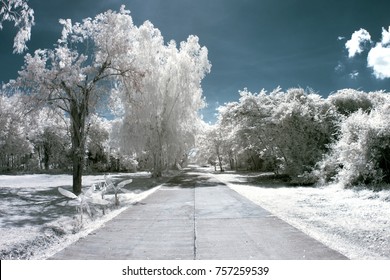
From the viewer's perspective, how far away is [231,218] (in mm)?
9273

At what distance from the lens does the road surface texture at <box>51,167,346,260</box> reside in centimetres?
567

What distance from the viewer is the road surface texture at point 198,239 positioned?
5.67m

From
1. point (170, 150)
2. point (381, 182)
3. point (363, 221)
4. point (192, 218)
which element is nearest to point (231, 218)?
point (192, 218)

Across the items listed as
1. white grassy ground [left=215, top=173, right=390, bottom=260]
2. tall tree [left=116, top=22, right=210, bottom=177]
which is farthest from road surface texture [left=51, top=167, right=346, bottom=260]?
tall tree [left=116, top=22, right=210, bottom=177]

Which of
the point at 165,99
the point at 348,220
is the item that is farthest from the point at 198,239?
the point at 165,99

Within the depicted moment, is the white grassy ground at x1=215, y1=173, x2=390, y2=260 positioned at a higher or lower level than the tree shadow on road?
lower

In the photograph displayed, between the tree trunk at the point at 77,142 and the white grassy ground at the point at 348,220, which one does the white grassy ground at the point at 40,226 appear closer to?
the tree trunk at the point at 77,142

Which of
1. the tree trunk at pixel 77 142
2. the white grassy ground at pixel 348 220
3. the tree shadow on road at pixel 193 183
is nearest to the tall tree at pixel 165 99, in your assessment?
→ the tree shadow on road at pixel 193 183

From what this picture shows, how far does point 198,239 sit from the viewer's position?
6.77 meters

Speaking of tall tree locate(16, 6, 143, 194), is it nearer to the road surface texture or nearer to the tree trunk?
the tree trunk

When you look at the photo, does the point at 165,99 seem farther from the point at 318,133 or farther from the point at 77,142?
the point at 77,142

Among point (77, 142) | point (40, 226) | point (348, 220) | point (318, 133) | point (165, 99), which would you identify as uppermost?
point (165, 99)

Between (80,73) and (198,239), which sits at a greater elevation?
(80,73)

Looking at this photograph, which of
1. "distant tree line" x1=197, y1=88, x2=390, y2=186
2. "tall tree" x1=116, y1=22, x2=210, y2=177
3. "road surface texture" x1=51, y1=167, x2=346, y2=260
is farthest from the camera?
"tall tree" x1=116, y1=22, x2=210, y2=177
